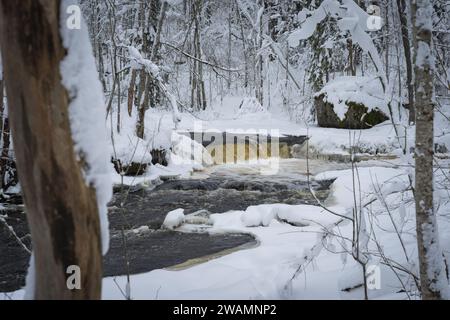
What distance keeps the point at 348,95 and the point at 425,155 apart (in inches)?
523

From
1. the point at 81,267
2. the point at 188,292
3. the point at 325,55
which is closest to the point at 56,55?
the point at 81,267

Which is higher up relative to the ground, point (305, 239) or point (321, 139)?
point (321, 139)

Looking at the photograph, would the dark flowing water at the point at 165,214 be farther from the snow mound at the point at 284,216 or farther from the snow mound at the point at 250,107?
the snow mound at the point at 250,107

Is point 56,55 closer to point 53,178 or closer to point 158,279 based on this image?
point 53,178

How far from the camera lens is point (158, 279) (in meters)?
4.22

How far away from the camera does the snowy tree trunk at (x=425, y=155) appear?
2.49 meters

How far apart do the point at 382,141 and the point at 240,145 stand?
455 cm

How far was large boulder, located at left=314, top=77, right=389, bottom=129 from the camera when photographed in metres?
14.6

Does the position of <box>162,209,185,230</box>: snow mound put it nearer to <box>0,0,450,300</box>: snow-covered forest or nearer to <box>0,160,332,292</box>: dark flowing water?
<box>0,0,450,300</box>: snow-covered forest

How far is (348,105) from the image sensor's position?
15086mm

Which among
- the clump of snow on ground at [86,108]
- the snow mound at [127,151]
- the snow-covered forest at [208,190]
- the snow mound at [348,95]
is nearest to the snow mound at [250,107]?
the snow mound at [348,95]

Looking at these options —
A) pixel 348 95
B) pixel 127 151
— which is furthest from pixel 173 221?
pixel 348 95

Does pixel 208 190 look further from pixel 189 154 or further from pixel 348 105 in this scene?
pixel 348 105

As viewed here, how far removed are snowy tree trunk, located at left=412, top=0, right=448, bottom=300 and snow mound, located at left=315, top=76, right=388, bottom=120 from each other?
12.4 meters
